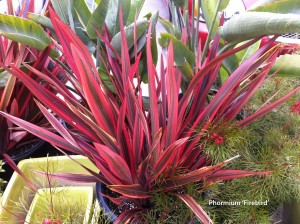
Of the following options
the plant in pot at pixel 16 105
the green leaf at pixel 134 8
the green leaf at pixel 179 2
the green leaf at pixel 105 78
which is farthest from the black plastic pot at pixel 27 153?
the green leaf at pixel 179 2

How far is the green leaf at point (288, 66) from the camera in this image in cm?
80

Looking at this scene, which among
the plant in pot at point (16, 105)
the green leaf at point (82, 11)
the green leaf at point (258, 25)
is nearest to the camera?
the green leaf at point (258, 25)

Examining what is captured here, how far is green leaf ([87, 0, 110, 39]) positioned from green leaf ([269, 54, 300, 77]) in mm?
422

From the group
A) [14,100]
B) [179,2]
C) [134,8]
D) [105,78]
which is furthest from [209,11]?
[14,100]

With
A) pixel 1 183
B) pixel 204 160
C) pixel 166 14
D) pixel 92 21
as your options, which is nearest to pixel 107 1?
pixel 92 21

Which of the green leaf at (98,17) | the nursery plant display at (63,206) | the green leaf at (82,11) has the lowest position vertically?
the nursery plant display at (63,206)

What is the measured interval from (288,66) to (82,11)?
1.69ft

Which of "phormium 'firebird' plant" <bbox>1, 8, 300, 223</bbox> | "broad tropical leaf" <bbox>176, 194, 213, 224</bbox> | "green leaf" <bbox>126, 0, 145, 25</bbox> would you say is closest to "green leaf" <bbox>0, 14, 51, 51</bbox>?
"phormium 'firebird' plant" <bbox>1, 8, 300, 223</bbox>

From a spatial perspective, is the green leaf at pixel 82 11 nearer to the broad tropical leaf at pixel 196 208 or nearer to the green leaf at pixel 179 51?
the green leaf at pixel 179 51

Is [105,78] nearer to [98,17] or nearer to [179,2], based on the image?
[98,17]

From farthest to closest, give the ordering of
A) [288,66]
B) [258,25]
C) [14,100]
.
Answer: [14,100], [288,66], [258,25]

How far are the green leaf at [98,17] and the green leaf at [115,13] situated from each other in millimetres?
20

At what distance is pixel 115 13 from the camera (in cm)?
81

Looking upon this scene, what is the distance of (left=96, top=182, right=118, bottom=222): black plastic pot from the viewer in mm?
752
